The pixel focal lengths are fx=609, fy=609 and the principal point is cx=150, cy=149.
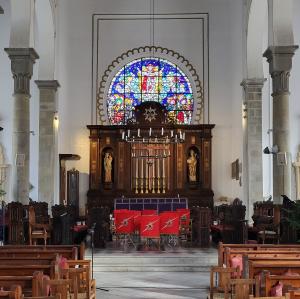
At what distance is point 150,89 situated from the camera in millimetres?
23000

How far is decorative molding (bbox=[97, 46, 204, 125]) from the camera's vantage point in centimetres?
2250

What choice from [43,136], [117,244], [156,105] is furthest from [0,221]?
[156,105]

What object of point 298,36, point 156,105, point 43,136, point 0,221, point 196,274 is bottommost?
point 196,274

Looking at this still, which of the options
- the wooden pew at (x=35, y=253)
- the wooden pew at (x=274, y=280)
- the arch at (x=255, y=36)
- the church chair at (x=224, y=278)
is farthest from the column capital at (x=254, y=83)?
the wooden pew at (x=274, y=280)

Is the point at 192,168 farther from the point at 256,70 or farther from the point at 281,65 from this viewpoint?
the point at 281,65

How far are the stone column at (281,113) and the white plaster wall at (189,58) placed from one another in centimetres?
718

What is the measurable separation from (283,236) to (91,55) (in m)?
12.4

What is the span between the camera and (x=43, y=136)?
18.9 m

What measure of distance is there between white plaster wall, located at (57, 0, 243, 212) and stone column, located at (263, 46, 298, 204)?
23.6 feet

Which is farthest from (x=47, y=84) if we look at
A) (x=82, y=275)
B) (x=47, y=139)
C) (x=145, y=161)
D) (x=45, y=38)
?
(x=82, y=275)

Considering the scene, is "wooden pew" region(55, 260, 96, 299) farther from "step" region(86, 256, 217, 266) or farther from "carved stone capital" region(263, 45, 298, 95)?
"carved stone capital" region(263, 45, 298, 95)

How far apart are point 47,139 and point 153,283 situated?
30.9 feet

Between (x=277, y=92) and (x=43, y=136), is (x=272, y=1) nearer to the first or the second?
(x=277, y=92)

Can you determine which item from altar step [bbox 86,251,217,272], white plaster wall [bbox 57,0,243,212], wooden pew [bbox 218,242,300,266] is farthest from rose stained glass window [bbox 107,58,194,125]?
wooden pew [bbox 218,242,300,266]
